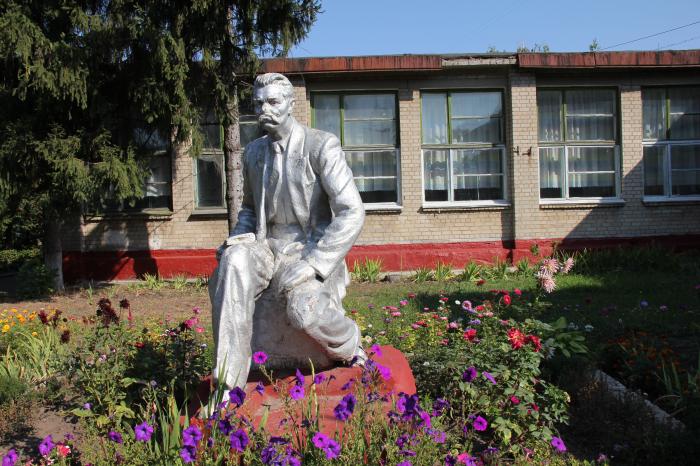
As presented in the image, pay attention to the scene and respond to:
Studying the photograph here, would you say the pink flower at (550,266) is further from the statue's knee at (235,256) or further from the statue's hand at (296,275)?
the statue's knee at (235,256)

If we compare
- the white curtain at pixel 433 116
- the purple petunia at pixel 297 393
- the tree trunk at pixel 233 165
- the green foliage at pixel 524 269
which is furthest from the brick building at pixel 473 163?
the purple petunia at pixel 297 393

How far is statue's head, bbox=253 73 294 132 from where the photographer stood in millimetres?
3486

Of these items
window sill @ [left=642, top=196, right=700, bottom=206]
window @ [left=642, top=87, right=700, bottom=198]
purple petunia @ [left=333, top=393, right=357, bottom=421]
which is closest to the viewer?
purple petunia @ [left=333, top=393, right=357, bottom=421]

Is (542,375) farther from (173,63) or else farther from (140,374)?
(173,63)

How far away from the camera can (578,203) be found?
13.4 m

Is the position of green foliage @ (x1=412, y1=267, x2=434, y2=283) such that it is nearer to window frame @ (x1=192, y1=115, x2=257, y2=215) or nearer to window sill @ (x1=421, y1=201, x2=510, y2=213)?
window sill @ (x1=421, y1=201, x2=510, y2=213)

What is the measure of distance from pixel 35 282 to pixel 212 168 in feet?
13.9

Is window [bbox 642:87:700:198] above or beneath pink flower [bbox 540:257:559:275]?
above

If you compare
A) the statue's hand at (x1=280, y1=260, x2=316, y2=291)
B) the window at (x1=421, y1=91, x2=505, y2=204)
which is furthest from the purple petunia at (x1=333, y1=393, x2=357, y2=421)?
the window at (x1=421, y1=91, x2=505, y2=204)

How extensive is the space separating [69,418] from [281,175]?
2235 millimetres

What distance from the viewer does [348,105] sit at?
13320 millimetres

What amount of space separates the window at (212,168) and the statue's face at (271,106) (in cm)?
995

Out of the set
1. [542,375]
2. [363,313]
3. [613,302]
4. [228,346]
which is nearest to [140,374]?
[228,346]

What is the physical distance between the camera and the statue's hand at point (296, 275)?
10.7 ft
